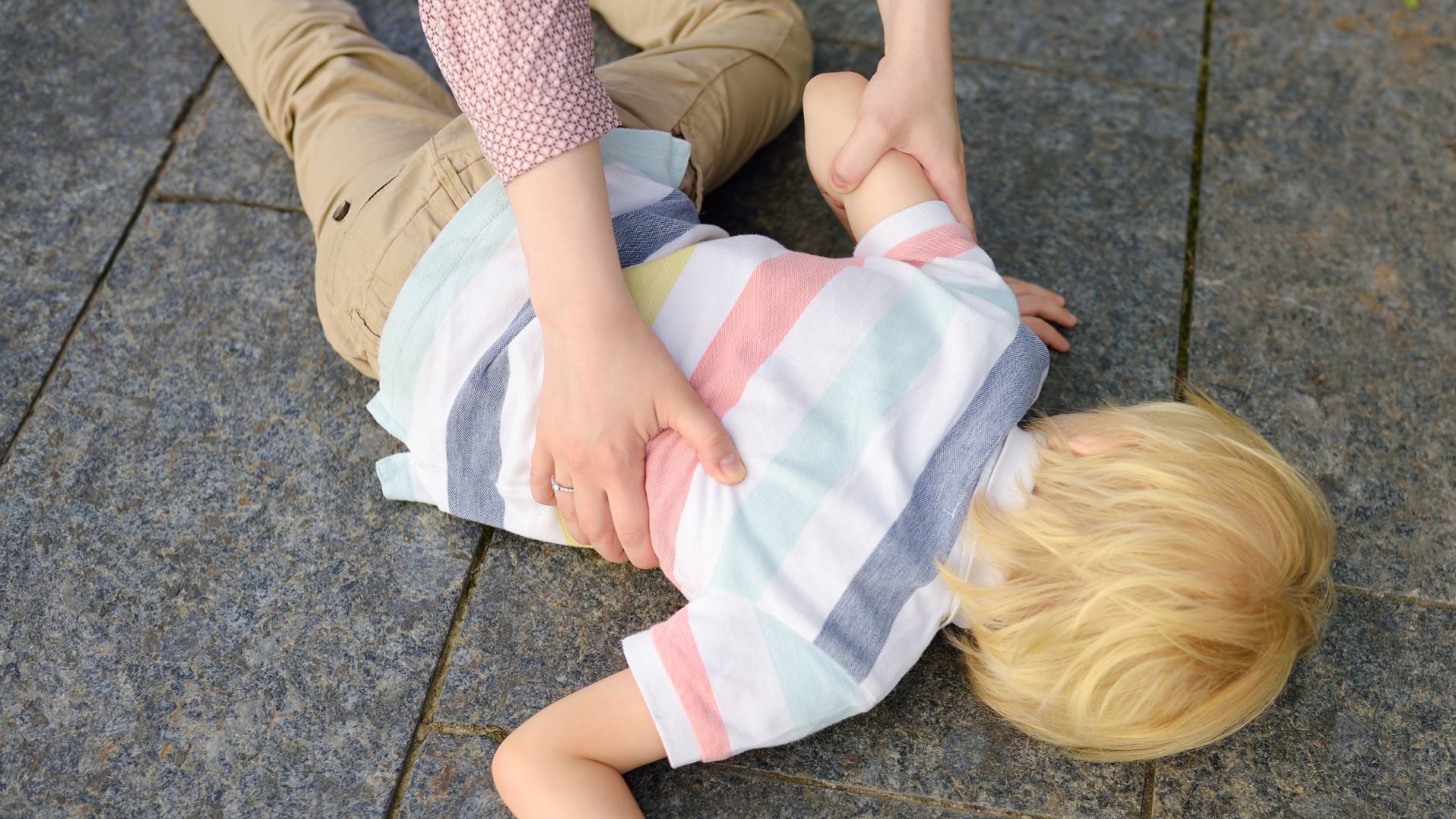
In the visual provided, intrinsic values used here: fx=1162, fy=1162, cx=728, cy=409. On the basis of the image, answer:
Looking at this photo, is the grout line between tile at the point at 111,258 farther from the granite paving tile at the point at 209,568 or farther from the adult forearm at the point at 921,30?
the adult forearm at the point at 921,30

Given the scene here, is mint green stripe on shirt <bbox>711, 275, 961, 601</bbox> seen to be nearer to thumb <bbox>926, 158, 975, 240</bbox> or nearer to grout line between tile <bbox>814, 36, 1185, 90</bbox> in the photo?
thumb <bbox>926, 158, 975, 240</bbox>

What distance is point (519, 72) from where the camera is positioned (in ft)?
4.38

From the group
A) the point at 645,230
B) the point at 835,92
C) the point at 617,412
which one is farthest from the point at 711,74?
the point at 617,412

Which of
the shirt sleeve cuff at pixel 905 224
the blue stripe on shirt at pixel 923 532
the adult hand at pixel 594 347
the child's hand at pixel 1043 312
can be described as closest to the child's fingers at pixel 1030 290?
the child's hand at pixel 1043 312

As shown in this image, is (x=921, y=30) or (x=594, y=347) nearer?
(x=594, y=347)

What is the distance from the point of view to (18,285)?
1974 millimetres

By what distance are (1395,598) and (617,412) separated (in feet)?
3.88

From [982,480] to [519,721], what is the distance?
2.25 feet

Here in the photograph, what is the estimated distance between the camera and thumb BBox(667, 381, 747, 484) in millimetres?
1385

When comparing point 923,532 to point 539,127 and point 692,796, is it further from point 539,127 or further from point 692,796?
point 539,127

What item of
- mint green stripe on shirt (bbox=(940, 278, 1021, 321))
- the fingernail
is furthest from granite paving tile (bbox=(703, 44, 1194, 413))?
the fingernail

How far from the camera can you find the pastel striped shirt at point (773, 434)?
137 centimetres

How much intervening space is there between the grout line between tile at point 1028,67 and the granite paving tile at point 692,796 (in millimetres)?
1555

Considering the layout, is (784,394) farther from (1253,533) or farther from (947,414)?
(1253,533)
